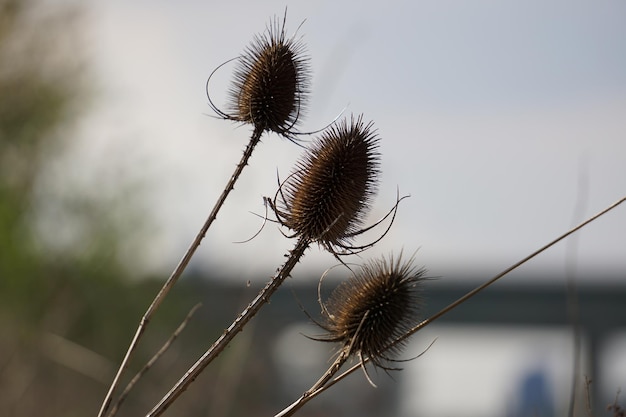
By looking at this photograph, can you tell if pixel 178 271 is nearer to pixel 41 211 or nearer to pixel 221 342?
pixel 221 342

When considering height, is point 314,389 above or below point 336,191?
below

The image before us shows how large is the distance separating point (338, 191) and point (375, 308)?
25cm

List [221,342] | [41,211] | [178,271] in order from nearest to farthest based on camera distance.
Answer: [221,342], [178,271], [41,211]

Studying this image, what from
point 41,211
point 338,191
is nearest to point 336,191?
point 338,191

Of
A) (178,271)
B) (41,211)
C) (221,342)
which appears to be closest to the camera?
(221,342)

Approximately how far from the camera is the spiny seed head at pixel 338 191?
2033 millimetres

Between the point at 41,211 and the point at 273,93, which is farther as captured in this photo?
the point at 41,211

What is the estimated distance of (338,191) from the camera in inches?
82.0

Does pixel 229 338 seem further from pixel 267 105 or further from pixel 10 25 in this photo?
pixel 10 25

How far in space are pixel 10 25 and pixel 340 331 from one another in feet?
29.1

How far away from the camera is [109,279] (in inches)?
461

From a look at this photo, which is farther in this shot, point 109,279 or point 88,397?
point 109,279

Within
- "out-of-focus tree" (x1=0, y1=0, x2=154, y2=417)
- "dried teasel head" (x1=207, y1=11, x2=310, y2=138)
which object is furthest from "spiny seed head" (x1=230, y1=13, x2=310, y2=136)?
"out-of-focus tree" (x1=0, y1=0, x2=154, y2=417)

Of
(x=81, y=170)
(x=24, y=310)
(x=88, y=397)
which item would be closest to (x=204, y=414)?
(x=88, y=397)
